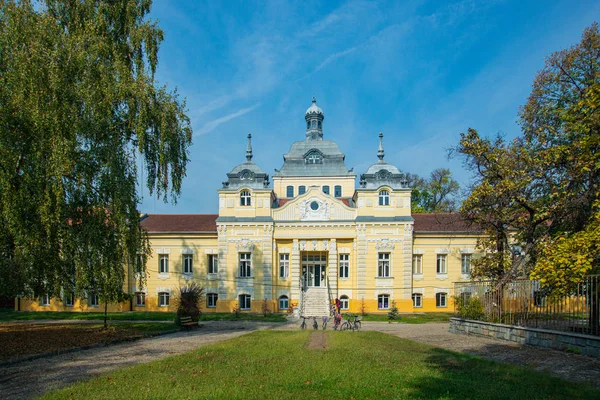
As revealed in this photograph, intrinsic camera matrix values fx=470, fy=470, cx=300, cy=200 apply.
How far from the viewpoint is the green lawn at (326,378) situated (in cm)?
789

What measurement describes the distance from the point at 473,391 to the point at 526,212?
43.9 ft

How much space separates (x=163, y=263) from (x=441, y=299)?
21244 millimetres

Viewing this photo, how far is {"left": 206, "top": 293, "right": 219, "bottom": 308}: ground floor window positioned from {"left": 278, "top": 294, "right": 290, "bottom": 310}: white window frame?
4.77 meters

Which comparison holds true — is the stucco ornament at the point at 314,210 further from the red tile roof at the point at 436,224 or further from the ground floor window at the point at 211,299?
the ground floor window at the point at 211,299

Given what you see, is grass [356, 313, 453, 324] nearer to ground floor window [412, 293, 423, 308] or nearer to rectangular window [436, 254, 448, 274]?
ground floor window [412, 293, 423, 308]

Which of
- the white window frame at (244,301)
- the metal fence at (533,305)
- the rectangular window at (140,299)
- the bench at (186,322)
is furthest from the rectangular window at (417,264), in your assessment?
the rectangular window at (140,299)

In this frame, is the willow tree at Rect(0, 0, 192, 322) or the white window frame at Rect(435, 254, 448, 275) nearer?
the willow tree at Rect(0, 0, 192, 322)

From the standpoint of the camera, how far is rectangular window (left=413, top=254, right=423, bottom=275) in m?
35.2

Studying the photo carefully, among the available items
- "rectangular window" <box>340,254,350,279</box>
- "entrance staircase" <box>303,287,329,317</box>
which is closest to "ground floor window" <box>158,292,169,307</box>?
"entrance staircase" <box>303,287,329,317</box>

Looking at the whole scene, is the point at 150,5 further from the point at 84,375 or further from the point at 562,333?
the point at 562,333

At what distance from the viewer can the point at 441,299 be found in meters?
35.3

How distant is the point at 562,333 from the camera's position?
42.5 feet

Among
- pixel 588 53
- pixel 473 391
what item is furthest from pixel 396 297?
pixel 473 391

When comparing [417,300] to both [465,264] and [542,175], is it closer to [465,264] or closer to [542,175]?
[465,264]
